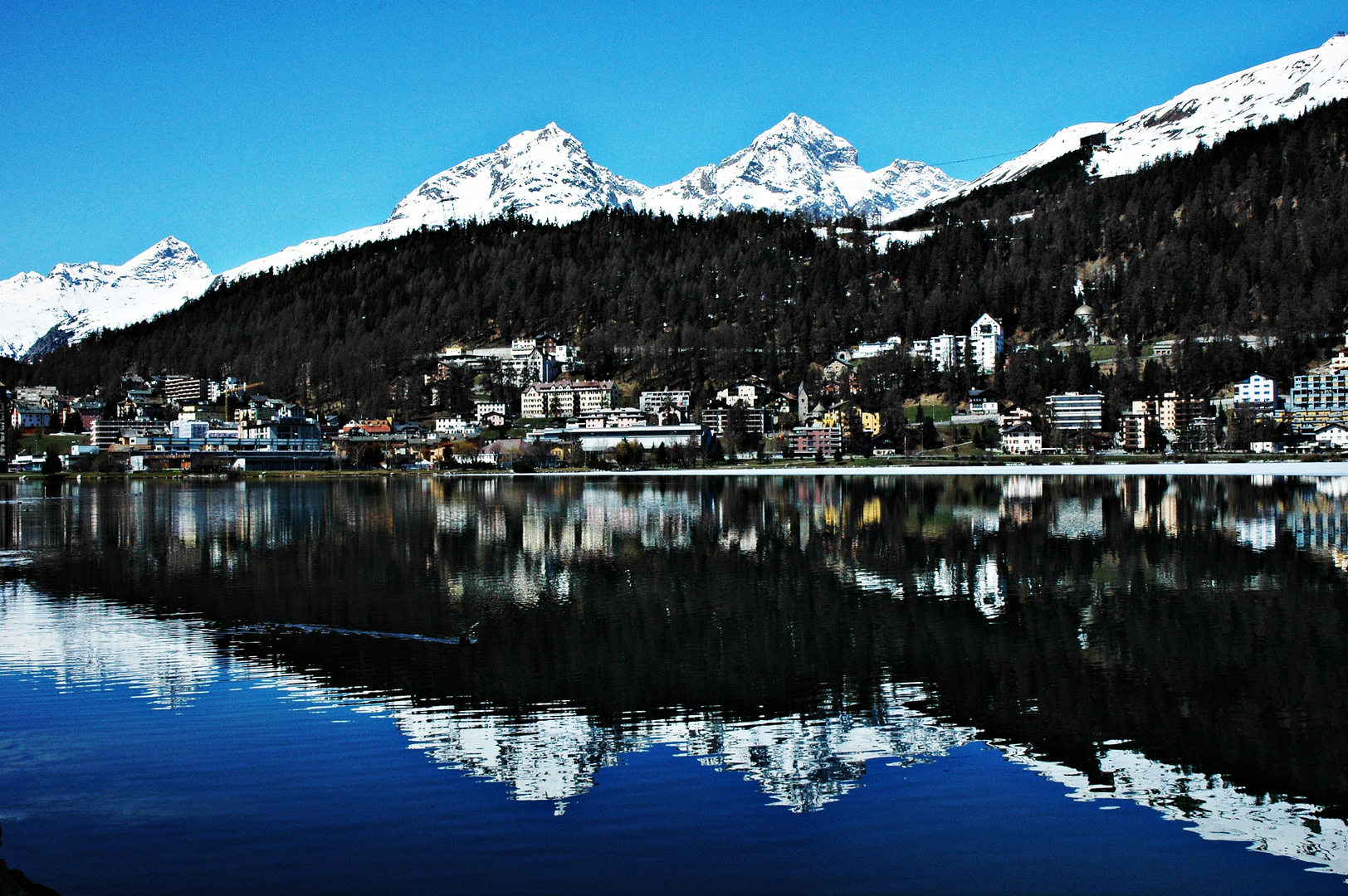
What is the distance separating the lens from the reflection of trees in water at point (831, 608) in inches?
481

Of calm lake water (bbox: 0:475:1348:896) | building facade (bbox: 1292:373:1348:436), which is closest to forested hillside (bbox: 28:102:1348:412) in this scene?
building facade (bbox: 1292:373:1348:436)

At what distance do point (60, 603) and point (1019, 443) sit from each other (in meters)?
96.9

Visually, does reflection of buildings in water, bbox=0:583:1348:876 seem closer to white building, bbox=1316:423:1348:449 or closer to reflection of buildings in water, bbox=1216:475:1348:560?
reflection of buildings in water, bbox=1216:475:1348:560

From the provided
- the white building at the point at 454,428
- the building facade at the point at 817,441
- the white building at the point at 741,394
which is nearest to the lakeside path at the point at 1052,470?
the building facade at the point at 817,441

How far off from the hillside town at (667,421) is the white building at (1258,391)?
0.18 m

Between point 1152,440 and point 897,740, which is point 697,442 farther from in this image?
point 897,740

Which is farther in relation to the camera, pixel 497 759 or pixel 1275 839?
pixel 497 759

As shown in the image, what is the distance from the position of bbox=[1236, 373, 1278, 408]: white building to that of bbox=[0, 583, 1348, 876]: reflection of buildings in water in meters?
113

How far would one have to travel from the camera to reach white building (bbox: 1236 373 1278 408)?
109188 millimetres

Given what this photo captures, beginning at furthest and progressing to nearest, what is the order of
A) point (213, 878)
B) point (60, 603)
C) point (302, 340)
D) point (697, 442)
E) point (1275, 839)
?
point (302, 340), point (697, 442), point (60, 603), point (1275, 839), point (213, 878)

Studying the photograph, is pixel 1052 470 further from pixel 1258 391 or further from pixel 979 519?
pixel 979 519

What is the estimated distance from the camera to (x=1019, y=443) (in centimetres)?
10550

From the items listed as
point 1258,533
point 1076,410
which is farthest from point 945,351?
point 1258,533

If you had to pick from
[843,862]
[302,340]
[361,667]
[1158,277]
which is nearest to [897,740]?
[843,862]
